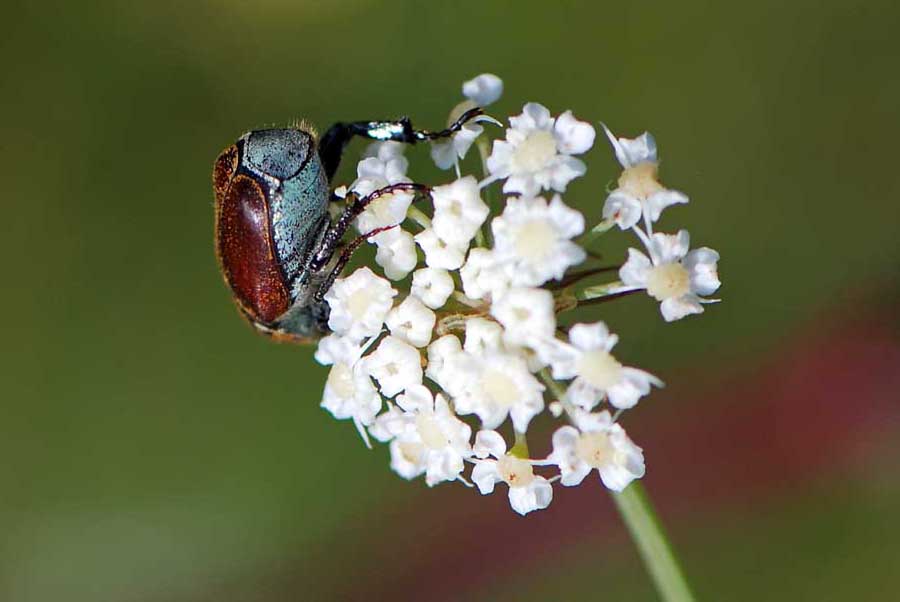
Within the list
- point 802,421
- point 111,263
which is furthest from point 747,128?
point 111,263

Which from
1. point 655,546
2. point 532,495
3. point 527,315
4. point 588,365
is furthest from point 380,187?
point 655,546

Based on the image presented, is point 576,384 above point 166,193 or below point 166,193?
below

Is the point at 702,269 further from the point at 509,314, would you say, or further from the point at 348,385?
the point at 348,385

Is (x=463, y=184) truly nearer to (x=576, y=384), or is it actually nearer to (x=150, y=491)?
(x=576, y=384)

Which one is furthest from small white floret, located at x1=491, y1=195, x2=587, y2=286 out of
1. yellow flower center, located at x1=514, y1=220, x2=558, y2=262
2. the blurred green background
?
the blurred green background

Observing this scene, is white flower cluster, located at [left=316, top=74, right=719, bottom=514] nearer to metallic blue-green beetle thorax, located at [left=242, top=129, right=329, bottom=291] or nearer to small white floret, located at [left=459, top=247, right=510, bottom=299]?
small white floret, located at [left=459, top=247, right=510, bottom=299]

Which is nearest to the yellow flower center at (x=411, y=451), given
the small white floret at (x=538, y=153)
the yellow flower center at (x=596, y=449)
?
the yellow flower center at (x=596, y=449)
